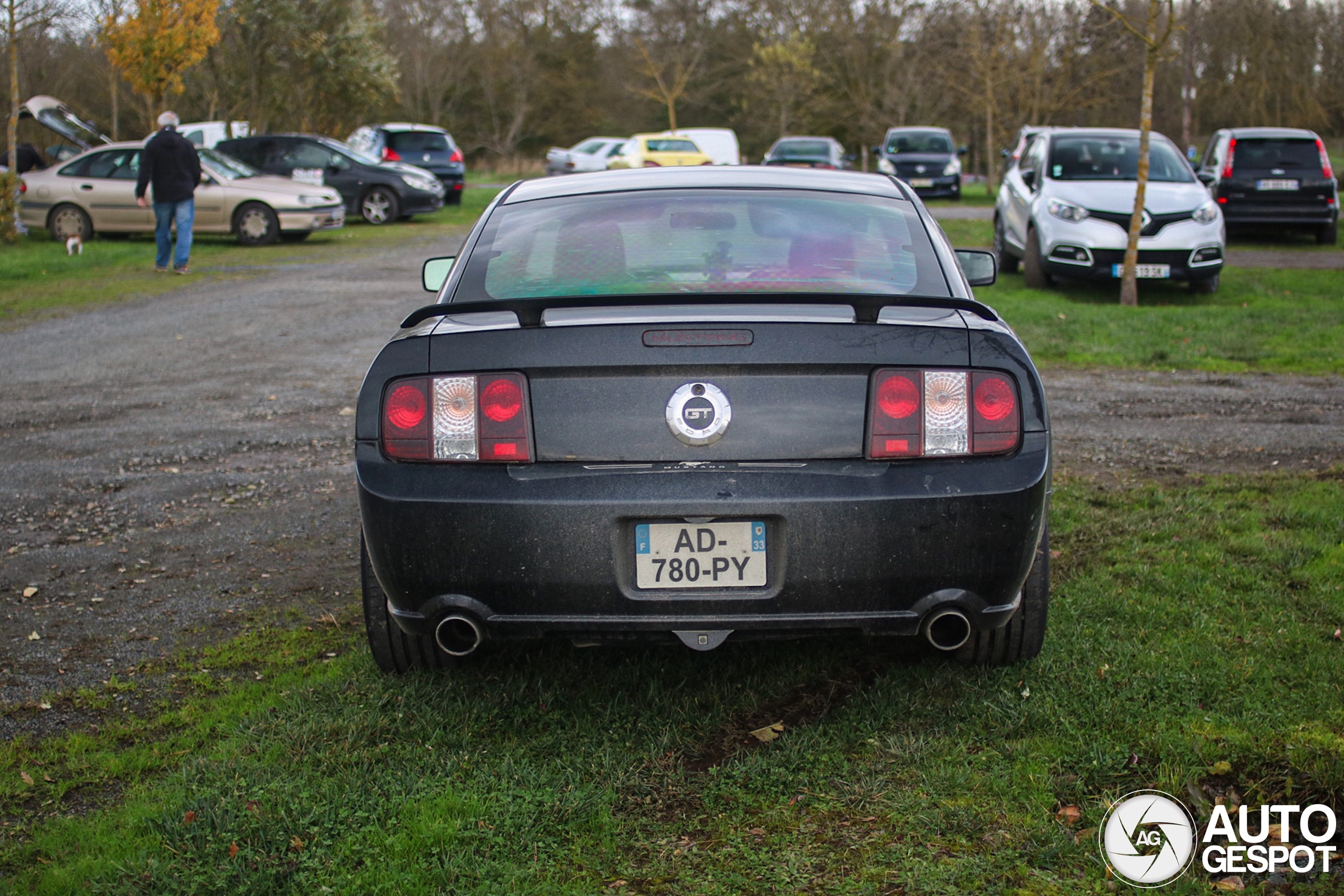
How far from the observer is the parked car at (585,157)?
3880 centimetres

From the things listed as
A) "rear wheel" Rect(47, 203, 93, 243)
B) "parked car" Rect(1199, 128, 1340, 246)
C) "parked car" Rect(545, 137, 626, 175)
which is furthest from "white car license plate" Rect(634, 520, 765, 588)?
"parked car" Rect(545, 137, 626, 175)

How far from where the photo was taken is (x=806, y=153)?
104 ft

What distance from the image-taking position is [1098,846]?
2.70 m

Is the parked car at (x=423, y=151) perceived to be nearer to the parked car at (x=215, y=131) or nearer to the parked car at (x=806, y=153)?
the parked car at (x=215, y=131)

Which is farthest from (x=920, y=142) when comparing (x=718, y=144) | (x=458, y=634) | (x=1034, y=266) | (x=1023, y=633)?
(x=458, y=634)

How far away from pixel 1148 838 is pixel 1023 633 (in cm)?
90

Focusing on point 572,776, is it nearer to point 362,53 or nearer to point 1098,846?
point 1098,846

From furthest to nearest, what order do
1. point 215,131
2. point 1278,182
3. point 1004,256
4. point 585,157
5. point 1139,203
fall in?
point 585,157 < point 215,131 < point 1278,182 < point 1004,256 < point 1139,203

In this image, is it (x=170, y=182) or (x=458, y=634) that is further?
(x=170, y=182)

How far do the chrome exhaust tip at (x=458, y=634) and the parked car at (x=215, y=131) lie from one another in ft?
87.2

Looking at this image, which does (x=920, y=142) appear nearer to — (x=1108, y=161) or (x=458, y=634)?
(x=1108, y=161)

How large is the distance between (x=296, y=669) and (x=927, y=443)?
6.62 feet

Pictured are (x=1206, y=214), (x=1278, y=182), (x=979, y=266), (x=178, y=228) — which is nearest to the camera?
(x=979, y=266)

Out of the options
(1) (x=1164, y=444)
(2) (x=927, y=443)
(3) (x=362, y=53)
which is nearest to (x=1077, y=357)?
(1) (x=1164, y=444)
